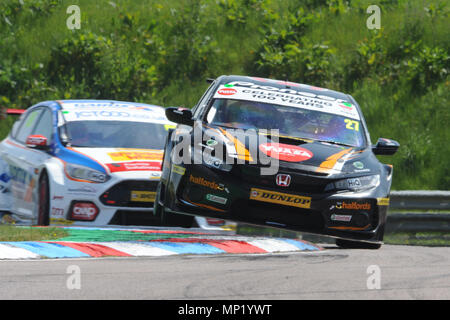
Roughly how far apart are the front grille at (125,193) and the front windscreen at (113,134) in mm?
913

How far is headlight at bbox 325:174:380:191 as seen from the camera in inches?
326

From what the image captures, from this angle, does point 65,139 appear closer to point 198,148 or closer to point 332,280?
point 198,148

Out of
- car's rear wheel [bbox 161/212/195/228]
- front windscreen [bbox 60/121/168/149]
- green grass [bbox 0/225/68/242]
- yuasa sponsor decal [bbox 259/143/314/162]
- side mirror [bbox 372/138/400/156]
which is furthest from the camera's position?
front windscreen [bbox 60/121/168/149]

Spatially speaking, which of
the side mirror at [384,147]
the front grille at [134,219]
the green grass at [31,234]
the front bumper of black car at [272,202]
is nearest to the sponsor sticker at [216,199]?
the front bumper of black car at [272,202]

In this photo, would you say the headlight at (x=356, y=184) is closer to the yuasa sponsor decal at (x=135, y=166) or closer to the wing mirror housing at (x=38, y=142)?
the yuasa sponsor decal at (x=135, y=166)

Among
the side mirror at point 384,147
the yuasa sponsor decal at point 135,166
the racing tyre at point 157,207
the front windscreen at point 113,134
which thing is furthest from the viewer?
the front windscreen at point 113,134

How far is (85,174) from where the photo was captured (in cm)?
1000

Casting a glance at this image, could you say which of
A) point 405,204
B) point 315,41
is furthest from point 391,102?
point 405,204

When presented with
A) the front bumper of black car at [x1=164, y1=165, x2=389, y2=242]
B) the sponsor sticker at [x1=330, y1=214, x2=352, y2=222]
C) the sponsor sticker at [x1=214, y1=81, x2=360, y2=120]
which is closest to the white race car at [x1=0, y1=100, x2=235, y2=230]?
the sponsor sticker at [x1=214, y1=81, x2=360, y2=120]

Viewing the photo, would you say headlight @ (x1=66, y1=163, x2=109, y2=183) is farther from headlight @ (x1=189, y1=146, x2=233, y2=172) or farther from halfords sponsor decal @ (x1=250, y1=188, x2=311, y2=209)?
halfords sponsor decal @ (x1=250, y1=188, x2=311, y2=209)

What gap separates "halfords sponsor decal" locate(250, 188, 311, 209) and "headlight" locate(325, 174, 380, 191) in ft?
0.81

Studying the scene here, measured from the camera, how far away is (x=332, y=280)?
6.36m

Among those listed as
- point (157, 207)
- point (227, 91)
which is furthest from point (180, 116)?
point (157, 207)

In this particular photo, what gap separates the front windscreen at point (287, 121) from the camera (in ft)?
29.9
